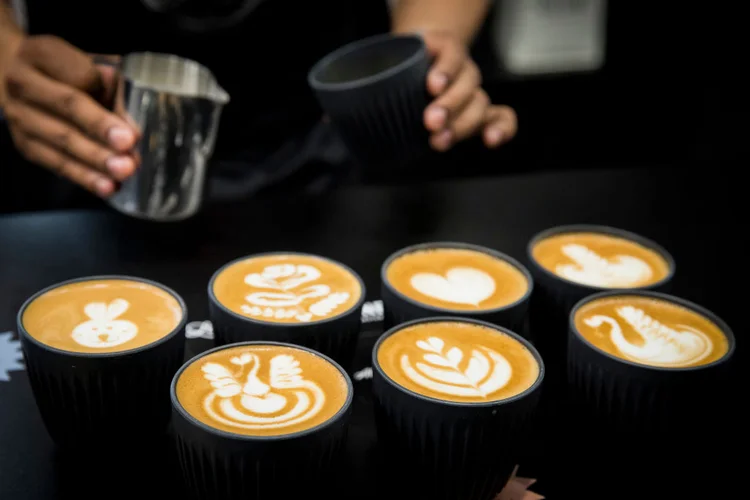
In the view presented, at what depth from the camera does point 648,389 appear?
1111 mm

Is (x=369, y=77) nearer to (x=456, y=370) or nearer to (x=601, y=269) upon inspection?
(x=601, y=269)

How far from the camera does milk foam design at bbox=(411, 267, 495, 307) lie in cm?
136

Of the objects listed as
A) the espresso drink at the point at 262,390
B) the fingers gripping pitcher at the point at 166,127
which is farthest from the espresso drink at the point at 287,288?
the fingers gripping pitcher at the point at 166,127

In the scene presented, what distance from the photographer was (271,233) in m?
1.68

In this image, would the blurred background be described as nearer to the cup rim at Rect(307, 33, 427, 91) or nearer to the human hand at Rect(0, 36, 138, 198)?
the cup rim at Rect(307, 33, 427, 91)

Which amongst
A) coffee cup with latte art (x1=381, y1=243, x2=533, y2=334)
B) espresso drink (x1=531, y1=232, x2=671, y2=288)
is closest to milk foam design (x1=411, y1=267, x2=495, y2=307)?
coffee cup with latte art (x1=381, y1=243, x2=533, y2=334)

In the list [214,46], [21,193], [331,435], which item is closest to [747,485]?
[331,435]

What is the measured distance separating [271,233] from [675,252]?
2.54 feet

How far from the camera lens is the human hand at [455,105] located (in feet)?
5.25

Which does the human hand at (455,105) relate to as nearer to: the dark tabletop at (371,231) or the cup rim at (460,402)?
the dark tabletop at (371,231)

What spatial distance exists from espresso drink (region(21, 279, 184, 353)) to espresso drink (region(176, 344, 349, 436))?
95 millimetres

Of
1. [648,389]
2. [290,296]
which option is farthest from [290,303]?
[648,389]

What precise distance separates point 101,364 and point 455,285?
0.58m

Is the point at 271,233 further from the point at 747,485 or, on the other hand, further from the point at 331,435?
the point at 747,485
